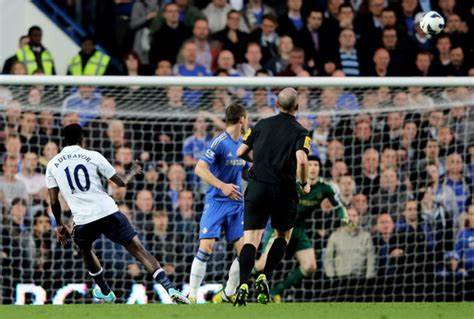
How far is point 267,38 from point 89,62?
241cm

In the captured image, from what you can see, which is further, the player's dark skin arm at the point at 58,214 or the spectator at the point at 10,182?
the spectator at the point at 10,182

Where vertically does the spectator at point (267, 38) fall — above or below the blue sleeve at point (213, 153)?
above

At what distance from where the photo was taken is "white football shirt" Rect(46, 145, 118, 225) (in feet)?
39.7

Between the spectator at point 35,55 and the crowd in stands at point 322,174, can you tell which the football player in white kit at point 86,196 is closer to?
the crowd in stands at point 322,174

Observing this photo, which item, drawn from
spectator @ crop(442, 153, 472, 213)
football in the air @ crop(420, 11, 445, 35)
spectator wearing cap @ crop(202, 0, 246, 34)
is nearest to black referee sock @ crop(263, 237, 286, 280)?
football in the air @ crop(420, 11, 445, 35)

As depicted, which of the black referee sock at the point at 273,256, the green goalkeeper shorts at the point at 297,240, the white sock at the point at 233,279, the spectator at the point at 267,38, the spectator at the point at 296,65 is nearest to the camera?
the black referee sock at the point at 273,256

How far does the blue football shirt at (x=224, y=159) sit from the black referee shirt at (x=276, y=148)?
46.4 inches

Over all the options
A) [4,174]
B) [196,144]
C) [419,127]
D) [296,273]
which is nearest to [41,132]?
[4,174]

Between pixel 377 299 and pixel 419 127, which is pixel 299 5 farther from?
pixel 377 299

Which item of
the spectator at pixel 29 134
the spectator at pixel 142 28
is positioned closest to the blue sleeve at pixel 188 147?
the spectator at pixel 29 134

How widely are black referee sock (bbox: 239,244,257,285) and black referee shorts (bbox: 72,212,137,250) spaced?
1.20 meters

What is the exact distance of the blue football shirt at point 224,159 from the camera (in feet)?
42.3

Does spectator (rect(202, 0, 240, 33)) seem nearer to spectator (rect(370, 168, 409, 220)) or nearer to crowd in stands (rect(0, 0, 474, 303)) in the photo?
crowd in stands (rect(0, 0, 474, 303))

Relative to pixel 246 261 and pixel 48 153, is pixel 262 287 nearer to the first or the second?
pixel 246 261
